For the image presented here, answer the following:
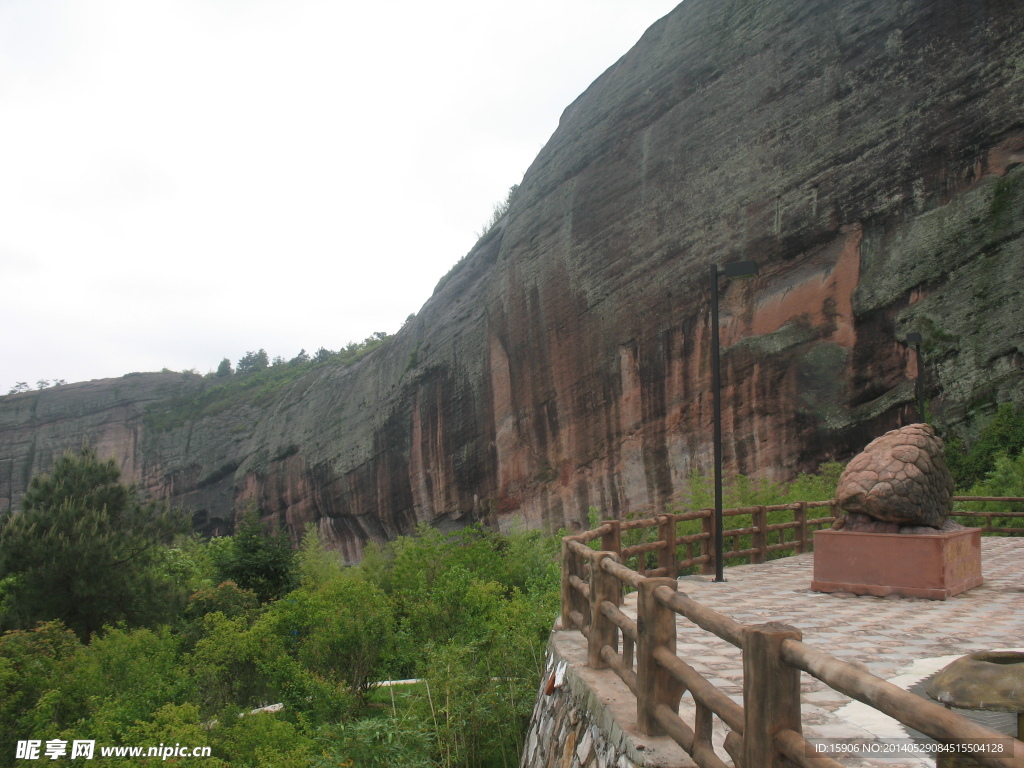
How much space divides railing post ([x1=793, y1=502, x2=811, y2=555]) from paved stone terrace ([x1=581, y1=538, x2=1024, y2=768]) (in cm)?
257

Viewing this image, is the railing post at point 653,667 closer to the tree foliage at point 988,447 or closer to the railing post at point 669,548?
the railing post at point 669,548

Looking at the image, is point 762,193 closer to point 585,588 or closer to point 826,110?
point 826,110

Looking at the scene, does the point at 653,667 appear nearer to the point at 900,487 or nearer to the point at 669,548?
Result: the point at 900,487

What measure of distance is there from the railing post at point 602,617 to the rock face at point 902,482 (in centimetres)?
414

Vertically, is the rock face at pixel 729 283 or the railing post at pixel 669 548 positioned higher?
the rock face at pixel 729 283

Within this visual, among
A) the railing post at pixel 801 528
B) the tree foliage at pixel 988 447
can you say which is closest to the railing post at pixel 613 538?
the railing post at pixel 801 528

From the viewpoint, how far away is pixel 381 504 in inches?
1248

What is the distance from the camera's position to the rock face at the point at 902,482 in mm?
7383

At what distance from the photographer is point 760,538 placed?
11.2 meters

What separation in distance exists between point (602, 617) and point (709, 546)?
5993mm

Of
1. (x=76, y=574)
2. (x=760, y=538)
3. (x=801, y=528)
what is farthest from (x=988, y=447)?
(x=76, y=574)

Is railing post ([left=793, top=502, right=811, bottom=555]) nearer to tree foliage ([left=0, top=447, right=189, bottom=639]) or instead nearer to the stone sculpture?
the stone sculpture

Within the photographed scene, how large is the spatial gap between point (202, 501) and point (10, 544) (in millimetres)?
29327

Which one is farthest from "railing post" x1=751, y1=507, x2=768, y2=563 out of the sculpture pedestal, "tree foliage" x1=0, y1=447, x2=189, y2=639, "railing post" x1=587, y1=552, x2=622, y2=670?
"tree foliage" x1=0, y1=447, x2=189, y2=639
